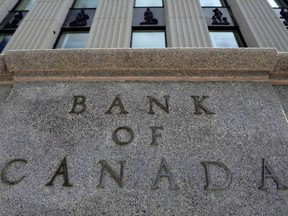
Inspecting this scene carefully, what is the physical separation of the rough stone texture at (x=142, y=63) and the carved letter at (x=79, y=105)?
0.43 m

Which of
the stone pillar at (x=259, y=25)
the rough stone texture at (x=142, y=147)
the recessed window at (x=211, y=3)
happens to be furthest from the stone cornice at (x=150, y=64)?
the recessed window at (x=211, y=3)

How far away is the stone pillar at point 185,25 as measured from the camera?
873 cm

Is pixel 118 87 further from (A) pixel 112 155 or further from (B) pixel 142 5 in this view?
(B) pixel 142 5

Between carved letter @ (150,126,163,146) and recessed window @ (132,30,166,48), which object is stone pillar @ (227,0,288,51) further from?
carved letter @ (150,126,163,146)

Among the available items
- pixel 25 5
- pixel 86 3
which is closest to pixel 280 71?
pixel 86 3

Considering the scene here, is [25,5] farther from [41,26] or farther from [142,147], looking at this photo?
[142,147]

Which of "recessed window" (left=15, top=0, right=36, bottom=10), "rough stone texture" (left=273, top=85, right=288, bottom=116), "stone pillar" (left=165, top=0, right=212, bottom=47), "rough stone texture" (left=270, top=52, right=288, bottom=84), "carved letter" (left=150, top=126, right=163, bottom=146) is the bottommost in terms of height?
"carved letter" (left=150, top=126, right=163, bottom=146)

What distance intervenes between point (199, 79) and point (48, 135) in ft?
8.86

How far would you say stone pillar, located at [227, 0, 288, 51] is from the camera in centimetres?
891

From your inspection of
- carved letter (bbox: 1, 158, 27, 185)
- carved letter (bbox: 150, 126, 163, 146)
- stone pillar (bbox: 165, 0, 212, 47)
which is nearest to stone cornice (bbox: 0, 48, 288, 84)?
carved letter (bbox: 150, 126, 163, 146)

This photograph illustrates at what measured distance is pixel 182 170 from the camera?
14.2ft

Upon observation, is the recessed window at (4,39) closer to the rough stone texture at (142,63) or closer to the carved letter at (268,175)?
the rough stone texture at (142,63)

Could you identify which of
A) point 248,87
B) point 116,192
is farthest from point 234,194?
point 248,87

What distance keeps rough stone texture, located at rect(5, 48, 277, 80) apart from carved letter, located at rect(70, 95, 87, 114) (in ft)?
1.43
